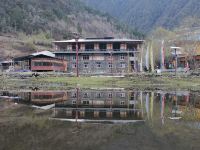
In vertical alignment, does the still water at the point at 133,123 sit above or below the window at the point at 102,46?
below

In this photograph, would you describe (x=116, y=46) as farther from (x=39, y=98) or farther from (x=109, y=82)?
(x=39, y=98)

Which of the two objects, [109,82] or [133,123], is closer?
[133,123]

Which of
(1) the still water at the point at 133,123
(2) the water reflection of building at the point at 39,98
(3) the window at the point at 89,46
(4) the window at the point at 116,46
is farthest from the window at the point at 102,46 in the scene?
(1) the still water at the point at 133,123

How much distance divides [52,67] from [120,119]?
8323cm

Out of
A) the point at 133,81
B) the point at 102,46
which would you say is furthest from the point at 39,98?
the point at 102,46

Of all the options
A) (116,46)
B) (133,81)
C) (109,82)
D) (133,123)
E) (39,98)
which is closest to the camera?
(133,123)

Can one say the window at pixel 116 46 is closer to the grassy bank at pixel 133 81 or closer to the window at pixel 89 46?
the window at pixel 89 46

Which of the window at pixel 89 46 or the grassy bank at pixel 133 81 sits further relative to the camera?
the window at pixel 89 46

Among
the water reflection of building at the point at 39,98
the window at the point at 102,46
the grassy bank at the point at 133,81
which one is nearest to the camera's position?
the water reflection of building at the point at 39,98

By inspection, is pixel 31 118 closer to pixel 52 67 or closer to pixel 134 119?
pixel 134 119

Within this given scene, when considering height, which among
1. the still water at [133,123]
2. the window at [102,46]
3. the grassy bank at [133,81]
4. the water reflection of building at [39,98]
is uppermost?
the window at [102,46]

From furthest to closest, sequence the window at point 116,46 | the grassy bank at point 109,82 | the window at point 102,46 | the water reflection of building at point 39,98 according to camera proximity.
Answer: the window at point 116,46 < the window at point 102,46 < the grassy bank at point 109,82 < the water reflection of building at point 39,98

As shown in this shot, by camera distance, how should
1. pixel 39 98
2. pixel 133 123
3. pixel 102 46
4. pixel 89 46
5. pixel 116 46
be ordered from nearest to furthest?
pixel 133 123, pixel 39 98, pixel 102 46, pixel 89 46, pixel 116 46

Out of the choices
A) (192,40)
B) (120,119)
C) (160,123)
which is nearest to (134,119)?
(120,119)
